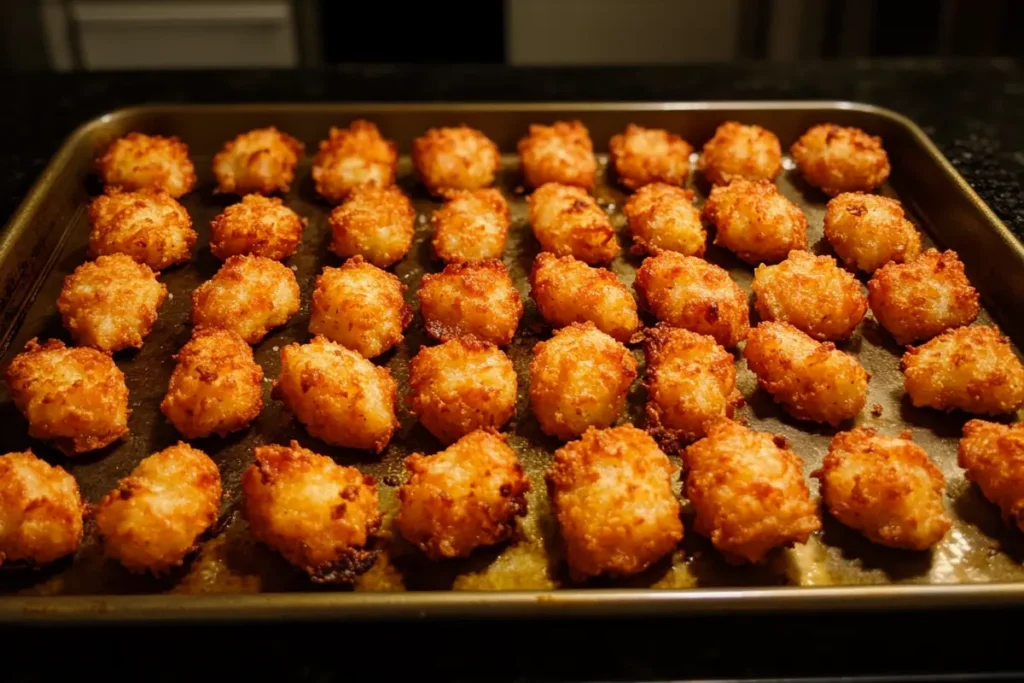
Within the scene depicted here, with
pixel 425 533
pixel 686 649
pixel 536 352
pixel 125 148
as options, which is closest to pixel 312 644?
pixel 425 533

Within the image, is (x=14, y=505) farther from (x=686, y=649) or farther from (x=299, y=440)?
(x=686, y=649)

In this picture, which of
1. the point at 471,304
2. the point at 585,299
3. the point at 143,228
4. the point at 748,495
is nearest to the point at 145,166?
the point at 143,228

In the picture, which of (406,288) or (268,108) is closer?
(406,288)

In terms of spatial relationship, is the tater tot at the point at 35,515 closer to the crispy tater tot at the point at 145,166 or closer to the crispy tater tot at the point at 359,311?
the crispy tater tot at the point at 359,311

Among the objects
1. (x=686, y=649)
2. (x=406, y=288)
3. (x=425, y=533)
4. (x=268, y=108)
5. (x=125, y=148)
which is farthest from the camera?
(x=268, y=108)

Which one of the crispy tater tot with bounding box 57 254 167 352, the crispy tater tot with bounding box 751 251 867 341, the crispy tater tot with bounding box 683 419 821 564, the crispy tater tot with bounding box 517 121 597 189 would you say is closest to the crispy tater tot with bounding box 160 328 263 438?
the crispy tater tot with bounding box 57 254 167 352

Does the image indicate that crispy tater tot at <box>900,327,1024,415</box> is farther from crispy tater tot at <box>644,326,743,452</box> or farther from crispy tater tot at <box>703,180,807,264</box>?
crispy tater tot at <box>703,180,807,264</box>
